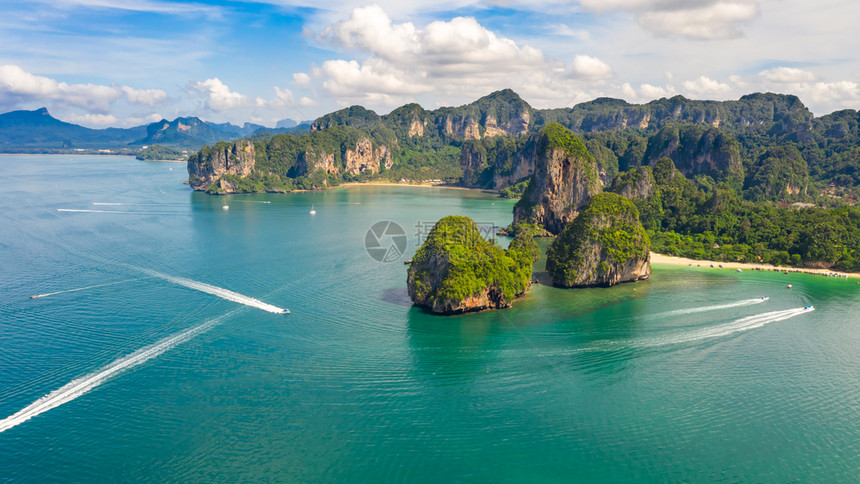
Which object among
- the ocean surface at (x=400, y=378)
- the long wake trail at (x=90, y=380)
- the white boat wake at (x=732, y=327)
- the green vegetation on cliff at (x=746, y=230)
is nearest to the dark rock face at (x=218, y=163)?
the ocean surface at (x=400, y=378)

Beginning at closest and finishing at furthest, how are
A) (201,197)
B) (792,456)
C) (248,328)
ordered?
(792,456)
(248,328)
(201,197)

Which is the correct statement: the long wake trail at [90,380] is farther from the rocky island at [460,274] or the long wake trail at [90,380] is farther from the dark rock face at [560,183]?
the dark rock face at [560,183]

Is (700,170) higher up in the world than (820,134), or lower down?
lower down

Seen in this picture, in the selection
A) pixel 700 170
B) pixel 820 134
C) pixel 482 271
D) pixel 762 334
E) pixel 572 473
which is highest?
pixel 820 134

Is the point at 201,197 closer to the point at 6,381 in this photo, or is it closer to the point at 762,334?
the point at 6,381

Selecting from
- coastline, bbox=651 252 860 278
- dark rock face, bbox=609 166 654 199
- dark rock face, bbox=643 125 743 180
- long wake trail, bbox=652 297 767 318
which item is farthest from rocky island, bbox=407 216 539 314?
dark rock face, bbox=643 125 743 180

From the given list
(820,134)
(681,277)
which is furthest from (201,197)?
(820,134)

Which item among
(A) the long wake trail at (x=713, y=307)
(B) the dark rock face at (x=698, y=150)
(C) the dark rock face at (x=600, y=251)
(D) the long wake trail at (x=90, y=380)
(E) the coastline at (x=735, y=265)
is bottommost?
(D) the long wake trail at (x=90, y=380)
